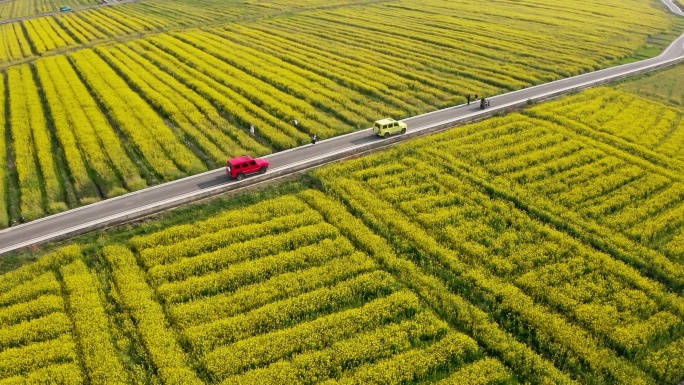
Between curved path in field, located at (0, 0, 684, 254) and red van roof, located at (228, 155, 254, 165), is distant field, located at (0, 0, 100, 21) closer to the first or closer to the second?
curved path in field, located at (0, 0, 684, 254)

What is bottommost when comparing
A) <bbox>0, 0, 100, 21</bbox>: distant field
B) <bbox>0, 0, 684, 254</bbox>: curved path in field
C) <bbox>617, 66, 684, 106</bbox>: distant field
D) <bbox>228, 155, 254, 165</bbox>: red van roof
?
Answer: <bbox>0, 0, 684, 254</bbox>: curved path in field

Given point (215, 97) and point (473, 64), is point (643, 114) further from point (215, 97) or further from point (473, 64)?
point (215, 97)

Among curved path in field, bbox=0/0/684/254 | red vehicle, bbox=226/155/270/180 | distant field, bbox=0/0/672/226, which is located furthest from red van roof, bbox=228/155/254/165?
distant field, bbox=0/0/672/226

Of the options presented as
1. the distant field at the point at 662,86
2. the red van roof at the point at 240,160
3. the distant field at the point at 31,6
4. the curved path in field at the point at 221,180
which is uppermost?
the distant field at the point at 31,6

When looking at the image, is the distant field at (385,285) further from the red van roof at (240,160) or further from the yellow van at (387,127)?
the yellow van at (387,127)

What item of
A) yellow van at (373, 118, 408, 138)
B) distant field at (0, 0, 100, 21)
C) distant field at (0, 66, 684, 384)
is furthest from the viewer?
distant field at (0, 0, 100, 21)

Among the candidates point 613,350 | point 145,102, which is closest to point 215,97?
point 145,102

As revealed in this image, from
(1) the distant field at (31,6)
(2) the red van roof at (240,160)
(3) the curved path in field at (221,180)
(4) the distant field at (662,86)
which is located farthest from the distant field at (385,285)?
(1) the distant field at (31,6)

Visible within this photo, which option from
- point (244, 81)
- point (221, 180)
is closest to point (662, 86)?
point (244, 81)
